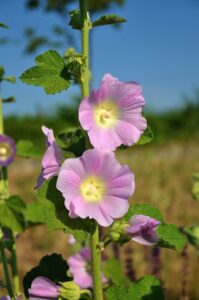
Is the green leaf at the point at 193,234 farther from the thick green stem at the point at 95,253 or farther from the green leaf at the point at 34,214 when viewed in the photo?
the green leaf at the point at 34,214

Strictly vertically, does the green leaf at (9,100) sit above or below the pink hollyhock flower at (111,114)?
above

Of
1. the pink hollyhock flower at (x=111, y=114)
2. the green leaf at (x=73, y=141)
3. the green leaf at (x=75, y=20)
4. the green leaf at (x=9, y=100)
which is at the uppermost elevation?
the green leaf at (x=75, y=20)

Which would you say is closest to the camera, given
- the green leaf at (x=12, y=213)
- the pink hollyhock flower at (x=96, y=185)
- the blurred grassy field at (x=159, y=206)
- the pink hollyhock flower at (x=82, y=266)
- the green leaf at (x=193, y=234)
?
the pink hollyhock flower at (x=96, y=185)

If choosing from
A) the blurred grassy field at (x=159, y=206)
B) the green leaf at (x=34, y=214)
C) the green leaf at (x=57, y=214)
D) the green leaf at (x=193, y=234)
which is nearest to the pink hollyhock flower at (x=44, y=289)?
the green leaf at (x=57, y=214)

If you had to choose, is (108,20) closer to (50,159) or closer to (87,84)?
(87,84)

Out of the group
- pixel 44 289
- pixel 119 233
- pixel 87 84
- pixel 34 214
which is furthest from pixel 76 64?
pixel 34 214

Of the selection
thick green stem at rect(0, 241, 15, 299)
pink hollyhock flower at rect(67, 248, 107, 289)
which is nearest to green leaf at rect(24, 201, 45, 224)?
pink hollyhock flower at rect(67, 248, 107, 289)

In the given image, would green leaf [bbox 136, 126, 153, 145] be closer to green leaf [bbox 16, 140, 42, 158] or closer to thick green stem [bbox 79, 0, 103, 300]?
thick green stem [bbox 79, 0, 103, 300]
